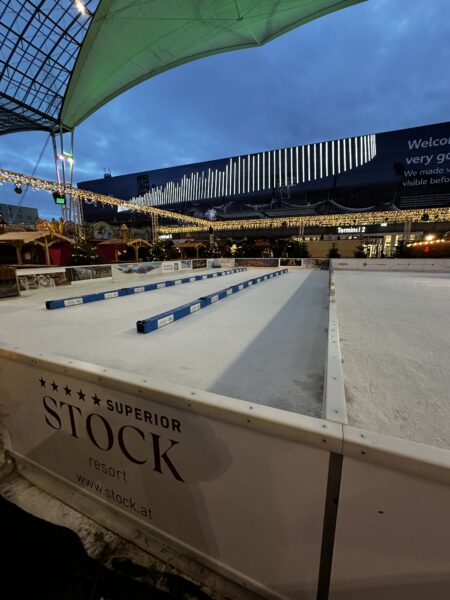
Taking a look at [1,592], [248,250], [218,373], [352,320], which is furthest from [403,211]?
[1,592]

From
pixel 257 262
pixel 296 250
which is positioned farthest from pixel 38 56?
pixel 296 250

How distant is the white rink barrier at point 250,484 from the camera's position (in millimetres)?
884

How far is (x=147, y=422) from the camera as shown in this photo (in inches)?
55.7

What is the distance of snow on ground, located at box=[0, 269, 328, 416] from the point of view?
2.20 meters

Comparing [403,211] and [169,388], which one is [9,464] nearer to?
[169,388]

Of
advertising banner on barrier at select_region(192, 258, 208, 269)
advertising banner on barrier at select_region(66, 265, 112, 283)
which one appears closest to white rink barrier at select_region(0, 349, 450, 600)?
advertising banner on barrier at select_region(66, 265, 112, 283)

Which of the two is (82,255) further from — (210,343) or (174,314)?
(210,343)

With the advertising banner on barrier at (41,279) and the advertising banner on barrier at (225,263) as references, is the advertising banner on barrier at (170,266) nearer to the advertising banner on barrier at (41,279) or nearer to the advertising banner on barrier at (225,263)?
the advertising banner on barrier at (225,263)

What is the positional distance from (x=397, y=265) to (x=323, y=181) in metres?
21.4

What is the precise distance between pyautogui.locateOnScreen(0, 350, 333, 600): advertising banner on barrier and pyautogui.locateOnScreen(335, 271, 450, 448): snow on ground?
864 mm

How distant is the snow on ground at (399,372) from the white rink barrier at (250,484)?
2.68ft

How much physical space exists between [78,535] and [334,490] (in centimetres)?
179

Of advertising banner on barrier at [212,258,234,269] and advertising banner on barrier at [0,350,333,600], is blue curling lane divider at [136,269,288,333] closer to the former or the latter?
advertising banner on barrier at [0,350,333,600]

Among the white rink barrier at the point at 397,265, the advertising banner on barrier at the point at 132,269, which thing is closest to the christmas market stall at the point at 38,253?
the advertising banner on barrier at the point at 132,269
